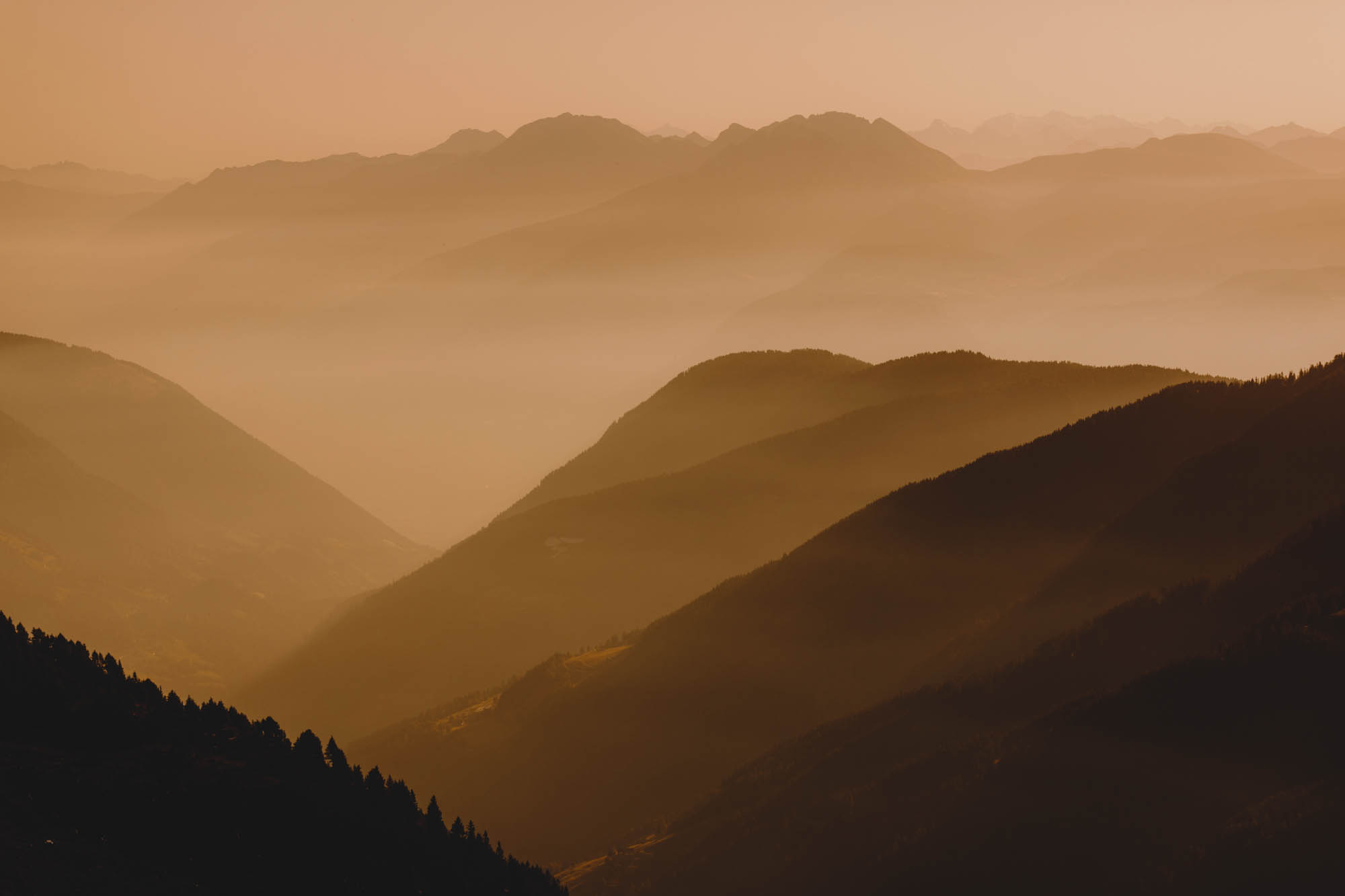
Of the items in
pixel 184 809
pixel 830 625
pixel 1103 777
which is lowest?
pixel 1103 777

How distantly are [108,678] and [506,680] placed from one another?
98.7 m

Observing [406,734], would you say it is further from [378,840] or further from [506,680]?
[378,840]

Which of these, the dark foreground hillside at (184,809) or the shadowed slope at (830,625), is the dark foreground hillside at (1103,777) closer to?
the shadowed slope at (830,625)

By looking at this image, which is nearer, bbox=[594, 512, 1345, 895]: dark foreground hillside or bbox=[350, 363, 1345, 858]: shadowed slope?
bbox=[594, 512, 1345, 895]: dark foreground hillside

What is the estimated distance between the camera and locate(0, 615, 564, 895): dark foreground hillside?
180 feet

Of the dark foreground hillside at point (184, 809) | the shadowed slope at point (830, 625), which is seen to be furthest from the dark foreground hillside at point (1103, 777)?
the dark foreground hillside at point (184, 809)

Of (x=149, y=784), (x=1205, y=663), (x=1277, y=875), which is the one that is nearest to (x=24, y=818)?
(x=149, y=784)

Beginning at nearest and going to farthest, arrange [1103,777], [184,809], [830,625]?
[184,809] → [1103,777] → [830,625]

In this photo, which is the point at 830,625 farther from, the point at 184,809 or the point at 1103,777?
the point at 184,809

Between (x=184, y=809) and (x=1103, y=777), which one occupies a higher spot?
(x=184, y=809)

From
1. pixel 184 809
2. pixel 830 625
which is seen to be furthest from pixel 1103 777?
pixel 830 625

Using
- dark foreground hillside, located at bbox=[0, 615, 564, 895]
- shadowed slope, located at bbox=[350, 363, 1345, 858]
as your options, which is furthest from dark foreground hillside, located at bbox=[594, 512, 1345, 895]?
dark foreground hillside, located at bbox=[0, 615, 564, 895]

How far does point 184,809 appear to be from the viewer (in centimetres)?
6116

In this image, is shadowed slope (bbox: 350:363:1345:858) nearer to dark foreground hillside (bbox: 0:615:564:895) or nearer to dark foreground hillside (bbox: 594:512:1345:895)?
dark foreground hillside (bbox: 594:512:1345:895)
